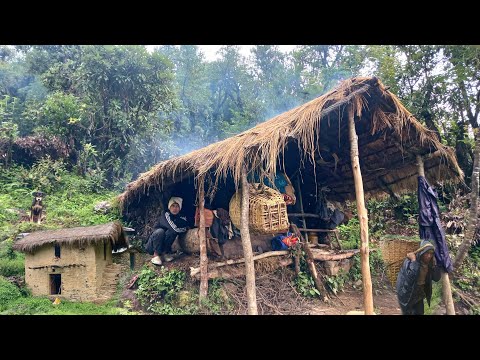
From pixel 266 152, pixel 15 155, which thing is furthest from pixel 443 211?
pixel 15 155

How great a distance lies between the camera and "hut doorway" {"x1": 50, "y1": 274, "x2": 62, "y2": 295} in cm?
744

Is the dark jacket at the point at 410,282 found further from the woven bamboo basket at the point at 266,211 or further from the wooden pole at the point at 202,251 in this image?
the wooden pole at the point at 202,251

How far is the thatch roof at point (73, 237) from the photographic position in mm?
7203

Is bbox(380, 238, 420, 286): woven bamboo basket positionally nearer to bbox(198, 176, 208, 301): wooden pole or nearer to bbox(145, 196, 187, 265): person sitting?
bbox(198, 176, 208, 301): wooden pole

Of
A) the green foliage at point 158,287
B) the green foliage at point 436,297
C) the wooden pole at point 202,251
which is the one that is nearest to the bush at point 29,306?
the green foliage at point 158,287

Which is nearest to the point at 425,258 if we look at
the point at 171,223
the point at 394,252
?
the point at 394,252

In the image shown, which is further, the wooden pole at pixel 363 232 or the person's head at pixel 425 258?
the person's head at pixel 425 258

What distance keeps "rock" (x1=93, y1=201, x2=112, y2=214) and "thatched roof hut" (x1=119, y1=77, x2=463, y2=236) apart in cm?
211

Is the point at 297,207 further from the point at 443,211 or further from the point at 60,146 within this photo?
the point at 60,146

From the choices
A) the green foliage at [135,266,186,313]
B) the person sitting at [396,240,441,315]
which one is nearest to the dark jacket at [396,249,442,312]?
the person sitting at [396,240,441,315]

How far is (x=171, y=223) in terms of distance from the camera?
7969mm

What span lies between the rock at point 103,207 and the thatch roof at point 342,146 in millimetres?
2565
